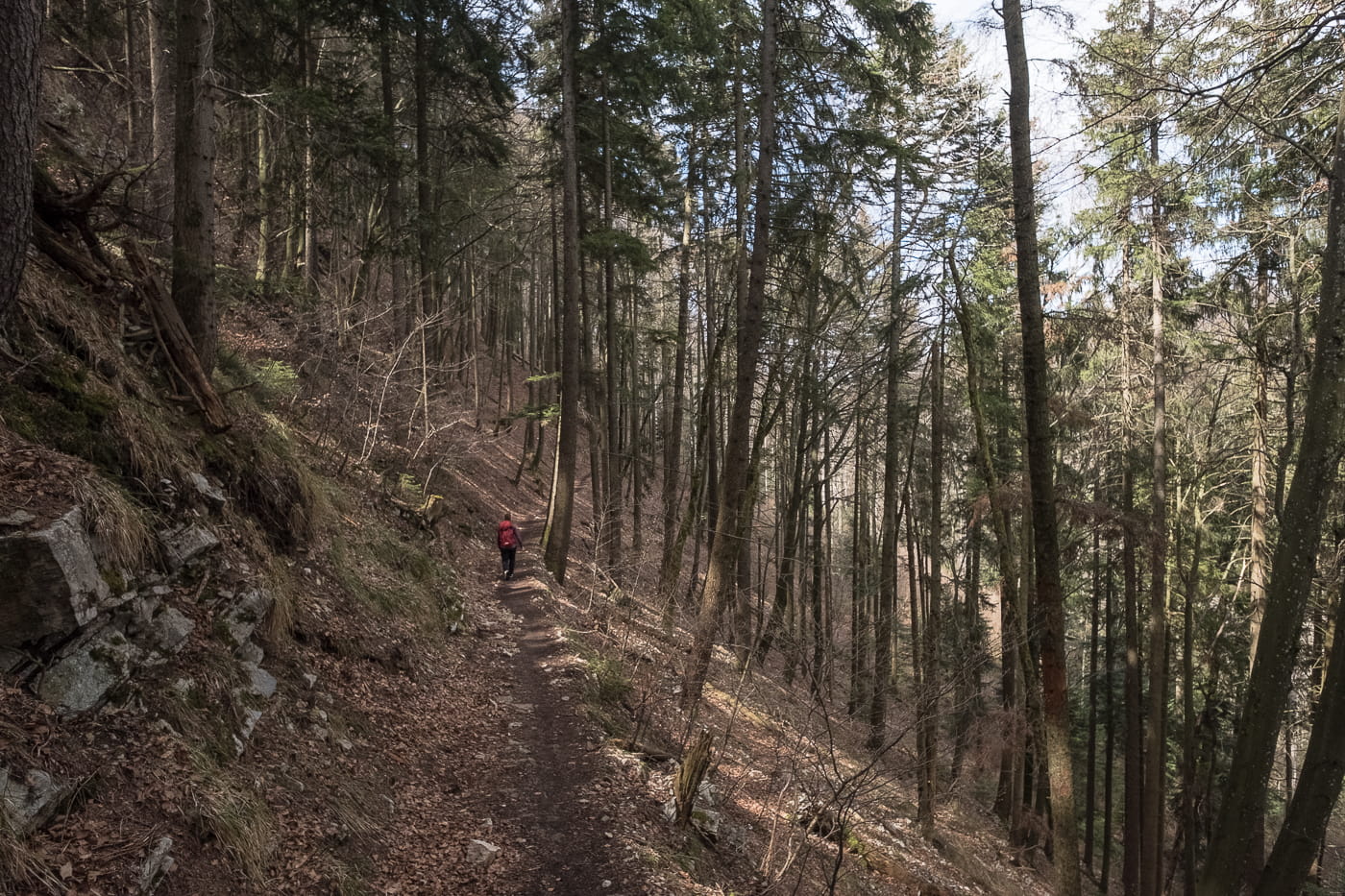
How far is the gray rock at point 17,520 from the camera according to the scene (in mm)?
3783

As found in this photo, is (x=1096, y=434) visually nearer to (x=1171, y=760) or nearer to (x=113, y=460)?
(x=113, y=460)

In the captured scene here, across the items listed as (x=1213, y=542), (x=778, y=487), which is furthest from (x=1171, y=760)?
(x=778, y=487)

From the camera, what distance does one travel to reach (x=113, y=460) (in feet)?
16.3

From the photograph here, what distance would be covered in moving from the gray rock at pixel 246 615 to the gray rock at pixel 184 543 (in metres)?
0.50

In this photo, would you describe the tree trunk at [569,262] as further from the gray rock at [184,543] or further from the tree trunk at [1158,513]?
the tree trunk at [1158,513]

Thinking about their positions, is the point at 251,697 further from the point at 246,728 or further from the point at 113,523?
the point at 113,523

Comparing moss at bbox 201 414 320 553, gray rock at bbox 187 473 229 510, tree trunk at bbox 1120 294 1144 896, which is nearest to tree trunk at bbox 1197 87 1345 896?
gray rock at bbox 187 473 229 510

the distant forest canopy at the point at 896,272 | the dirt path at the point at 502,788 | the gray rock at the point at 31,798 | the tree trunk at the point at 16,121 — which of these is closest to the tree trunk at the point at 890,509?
the distant forest canopy at the point at 896,272

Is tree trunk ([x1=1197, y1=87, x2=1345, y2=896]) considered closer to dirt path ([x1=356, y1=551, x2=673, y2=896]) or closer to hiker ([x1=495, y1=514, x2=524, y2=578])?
dirt path ([x1=356, y1=551, x2=673, y2=896])

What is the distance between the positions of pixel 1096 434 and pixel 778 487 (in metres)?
10.7

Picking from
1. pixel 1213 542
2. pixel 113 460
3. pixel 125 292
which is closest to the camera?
pixel 113 460

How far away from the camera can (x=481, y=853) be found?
17.9 ft

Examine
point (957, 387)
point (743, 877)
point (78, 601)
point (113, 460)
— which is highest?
point (957, 387)

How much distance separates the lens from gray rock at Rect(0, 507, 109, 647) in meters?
3.71
